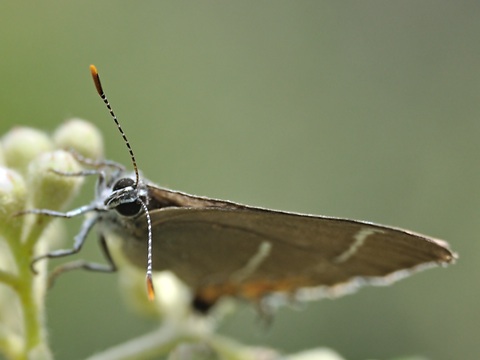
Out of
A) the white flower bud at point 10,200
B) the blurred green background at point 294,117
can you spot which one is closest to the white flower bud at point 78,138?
the white flower bud at point 10,200

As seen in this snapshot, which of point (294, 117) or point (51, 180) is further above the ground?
point (294, 117)

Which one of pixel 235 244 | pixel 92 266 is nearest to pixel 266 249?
pixel 235 244

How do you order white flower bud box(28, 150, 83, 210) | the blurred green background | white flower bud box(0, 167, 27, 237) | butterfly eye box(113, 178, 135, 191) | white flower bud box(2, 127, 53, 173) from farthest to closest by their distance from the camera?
the blurred green background < white flower bud box(2, 127, 53, 173) < butterfly eye box(113, 178, 135, 191) < white flower bud box(28, 150, 83, 210) < white flower bud box(0, 167, 27, 237)

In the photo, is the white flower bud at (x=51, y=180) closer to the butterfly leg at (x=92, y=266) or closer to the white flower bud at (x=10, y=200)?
the white flower bud at (x=10, y=200)

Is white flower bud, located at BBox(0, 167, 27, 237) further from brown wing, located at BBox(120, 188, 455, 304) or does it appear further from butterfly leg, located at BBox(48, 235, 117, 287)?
brown wing, located at BBox(120, 188, 455, 304)

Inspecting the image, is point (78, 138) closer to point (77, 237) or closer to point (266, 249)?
point (77, 237)

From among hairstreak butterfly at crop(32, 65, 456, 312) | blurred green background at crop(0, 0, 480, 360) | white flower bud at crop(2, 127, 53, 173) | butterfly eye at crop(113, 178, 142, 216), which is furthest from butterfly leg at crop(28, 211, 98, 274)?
blurred green background at crop(0, 0, 480, 360)
